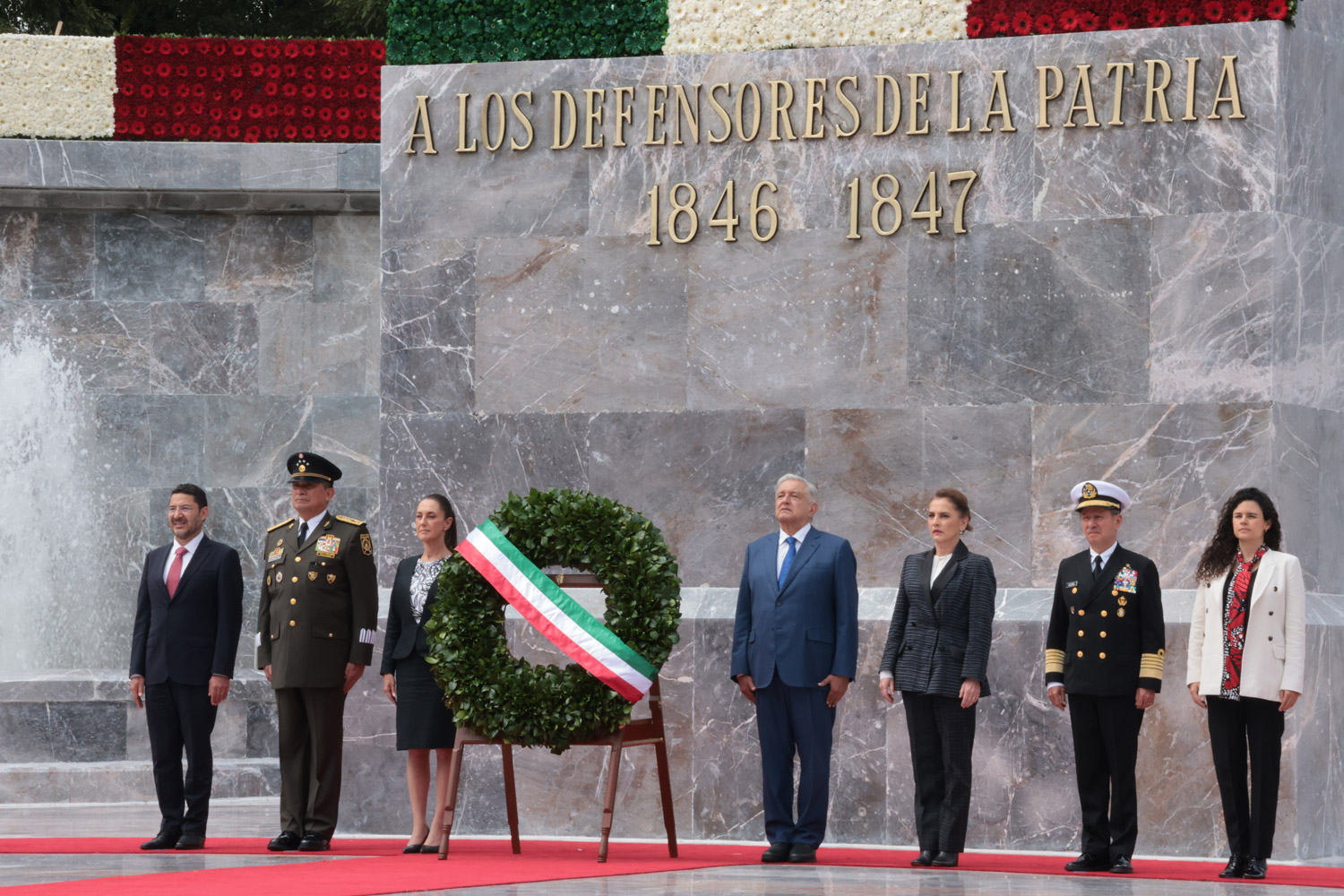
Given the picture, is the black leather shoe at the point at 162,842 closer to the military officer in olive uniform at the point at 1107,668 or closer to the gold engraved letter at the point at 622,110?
the military officer in olive uniform at the point at 1107,668

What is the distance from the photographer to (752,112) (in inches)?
417

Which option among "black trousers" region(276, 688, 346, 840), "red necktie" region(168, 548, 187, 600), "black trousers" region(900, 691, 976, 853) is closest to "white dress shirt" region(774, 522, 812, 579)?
"black trousers" region(900, 691, 976, 853)

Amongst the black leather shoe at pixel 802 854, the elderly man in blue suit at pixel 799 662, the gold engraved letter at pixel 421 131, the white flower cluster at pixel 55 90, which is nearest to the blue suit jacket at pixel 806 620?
the elderly man in blue suit at pixel 799 662

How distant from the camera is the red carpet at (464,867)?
7023 mm

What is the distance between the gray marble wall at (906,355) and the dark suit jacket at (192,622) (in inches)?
64.0

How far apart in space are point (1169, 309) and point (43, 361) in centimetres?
887

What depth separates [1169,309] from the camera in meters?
9.86

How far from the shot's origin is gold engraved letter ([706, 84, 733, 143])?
10594 millimetres

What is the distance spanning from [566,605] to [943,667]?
1.76 m

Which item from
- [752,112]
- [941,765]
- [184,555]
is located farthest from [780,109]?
[184,555]

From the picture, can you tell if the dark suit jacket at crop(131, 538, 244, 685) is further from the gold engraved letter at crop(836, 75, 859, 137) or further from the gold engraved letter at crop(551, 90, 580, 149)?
the gold engraved letter at crop(836, 75, 859, 137)

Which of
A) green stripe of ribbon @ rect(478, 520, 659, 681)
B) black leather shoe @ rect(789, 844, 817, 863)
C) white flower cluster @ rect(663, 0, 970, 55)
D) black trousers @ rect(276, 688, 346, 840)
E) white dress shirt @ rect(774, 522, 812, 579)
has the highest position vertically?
white flower cluster @ rect(663, 0, 970, 55)

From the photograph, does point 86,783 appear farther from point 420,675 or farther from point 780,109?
point 780,109

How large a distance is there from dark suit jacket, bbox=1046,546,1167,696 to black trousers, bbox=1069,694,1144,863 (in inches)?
3.5
